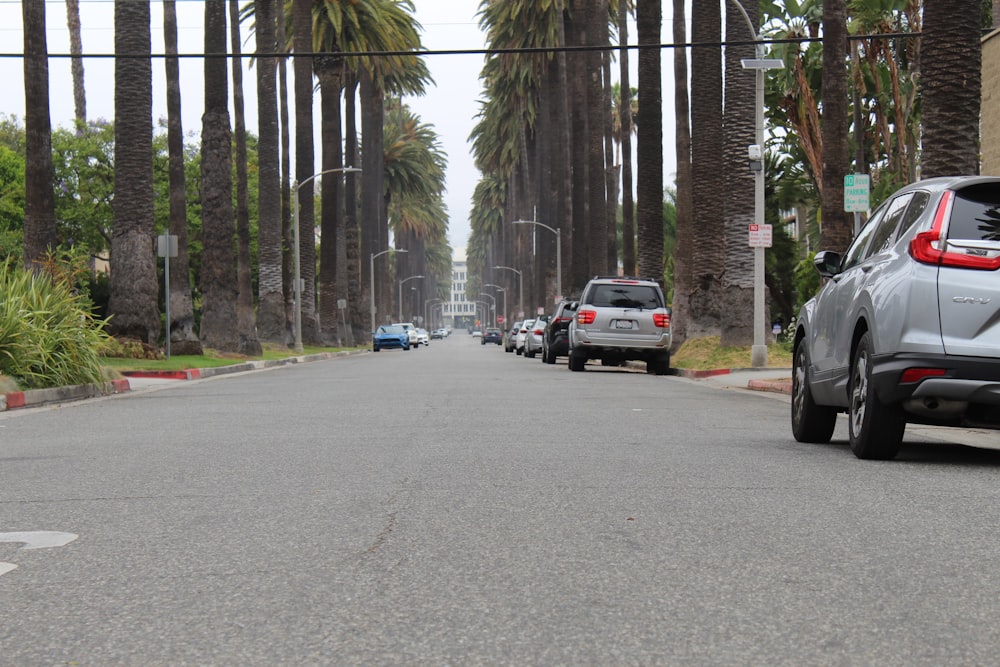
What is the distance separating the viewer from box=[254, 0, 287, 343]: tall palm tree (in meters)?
45.9

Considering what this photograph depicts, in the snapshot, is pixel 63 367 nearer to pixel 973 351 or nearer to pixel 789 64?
pixel 973 351

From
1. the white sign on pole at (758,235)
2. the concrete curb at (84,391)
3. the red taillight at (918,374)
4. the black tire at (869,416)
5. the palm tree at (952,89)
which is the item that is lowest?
the concrete curb at (84,391)

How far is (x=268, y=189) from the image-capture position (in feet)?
151

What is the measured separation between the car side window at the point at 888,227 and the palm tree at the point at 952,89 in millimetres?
7059

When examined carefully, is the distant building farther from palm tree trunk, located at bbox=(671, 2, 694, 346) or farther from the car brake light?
the car brake light

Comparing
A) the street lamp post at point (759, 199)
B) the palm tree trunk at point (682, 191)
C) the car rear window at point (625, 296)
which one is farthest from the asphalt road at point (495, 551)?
the palm tree trunk at point (682, 191)

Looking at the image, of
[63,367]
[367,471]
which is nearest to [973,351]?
[367,471]

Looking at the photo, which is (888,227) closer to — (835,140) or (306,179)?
(835,140)

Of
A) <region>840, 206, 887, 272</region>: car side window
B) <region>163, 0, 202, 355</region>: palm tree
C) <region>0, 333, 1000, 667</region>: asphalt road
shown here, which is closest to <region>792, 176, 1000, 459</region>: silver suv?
<region>0, 333, 1000, 667</region>: asphalt road

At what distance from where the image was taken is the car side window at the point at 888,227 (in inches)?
389

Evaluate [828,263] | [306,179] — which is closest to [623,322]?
[828,263]

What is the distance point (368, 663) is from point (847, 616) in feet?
5.80

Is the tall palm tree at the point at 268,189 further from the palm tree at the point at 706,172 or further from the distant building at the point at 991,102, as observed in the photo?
the distant building at the point at 991,102

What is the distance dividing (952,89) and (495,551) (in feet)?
42.8
